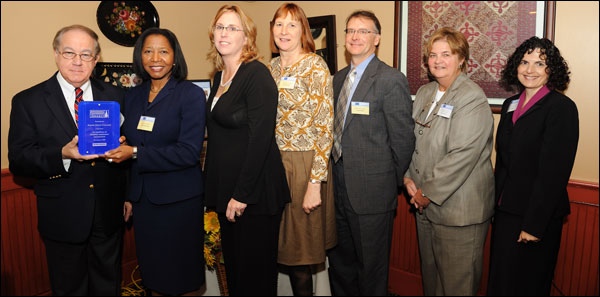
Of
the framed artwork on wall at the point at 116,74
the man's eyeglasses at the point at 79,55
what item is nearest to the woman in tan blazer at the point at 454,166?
the man's eyeglasses at the point at 79,55

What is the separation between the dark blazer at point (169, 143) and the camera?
79.1 inches

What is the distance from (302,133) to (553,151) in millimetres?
1233

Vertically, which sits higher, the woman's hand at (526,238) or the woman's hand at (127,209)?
the woman's hand at (127,209)

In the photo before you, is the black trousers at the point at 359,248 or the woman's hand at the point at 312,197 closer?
the woman's hand at the point at 312,197

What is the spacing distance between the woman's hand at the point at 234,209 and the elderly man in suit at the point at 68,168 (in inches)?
29.2

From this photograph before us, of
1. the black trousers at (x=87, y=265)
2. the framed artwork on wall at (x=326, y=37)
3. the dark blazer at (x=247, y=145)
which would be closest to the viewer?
the dark blazer at (x=247, y=145)

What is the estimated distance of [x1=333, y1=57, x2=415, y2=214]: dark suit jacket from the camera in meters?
2.14

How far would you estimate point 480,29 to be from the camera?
2.47 m

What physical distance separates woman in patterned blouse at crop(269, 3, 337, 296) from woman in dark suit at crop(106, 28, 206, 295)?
477 millimetres

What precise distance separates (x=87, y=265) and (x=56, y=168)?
642 mm

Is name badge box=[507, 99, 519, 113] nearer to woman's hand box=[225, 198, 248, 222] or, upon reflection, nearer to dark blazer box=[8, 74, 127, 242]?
woman's hand box=[225, 198, 248, 222]

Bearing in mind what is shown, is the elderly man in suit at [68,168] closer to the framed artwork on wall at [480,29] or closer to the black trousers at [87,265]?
the black trousers at [87,265]

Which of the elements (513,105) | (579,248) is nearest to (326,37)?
(513,105)

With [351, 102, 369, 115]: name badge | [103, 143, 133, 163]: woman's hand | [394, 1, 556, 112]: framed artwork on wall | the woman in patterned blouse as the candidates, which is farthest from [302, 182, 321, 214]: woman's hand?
[394, 1, 556, 112]: framed artwork on wall
